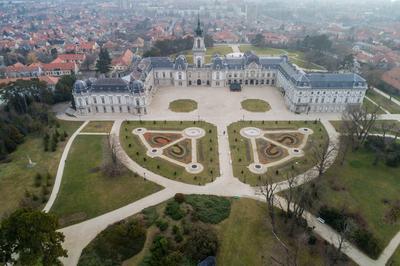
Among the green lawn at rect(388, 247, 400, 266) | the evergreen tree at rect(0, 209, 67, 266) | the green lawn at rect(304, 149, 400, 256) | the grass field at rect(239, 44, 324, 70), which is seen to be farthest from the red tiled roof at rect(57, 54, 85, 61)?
the green lawn at rect(388, 247, 400, 266)

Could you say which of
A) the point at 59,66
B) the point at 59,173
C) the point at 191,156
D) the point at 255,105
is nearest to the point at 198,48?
the point at 255,105

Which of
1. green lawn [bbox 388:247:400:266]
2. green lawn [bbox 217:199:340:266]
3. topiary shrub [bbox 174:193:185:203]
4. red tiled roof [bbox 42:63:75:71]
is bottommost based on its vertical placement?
green lawn [bbox 388:247:400:266]

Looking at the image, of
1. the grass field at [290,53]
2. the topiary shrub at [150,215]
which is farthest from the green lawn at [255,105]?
the topiary shrub at [150,215]

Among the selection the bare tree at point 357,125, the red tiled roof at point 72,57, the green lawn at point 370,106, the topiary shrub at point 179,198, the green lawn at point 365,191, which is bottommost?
the green lawn at point 365,191

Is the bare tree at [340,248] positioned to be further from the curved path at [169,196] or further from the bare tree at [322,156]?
the bare tree at [322,156]

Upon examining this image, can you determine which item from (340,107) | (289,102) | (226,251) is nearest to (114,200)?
(226,251)

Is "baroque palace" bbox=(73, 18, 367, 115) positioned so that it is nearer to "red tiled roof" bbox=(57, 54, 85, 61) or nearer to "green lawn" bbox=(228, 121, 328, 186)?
"green lawn" bbox=(228, 121, 328, 186)
